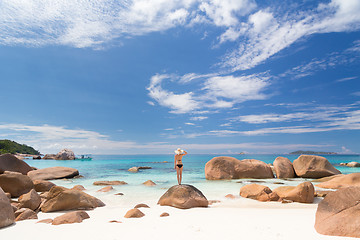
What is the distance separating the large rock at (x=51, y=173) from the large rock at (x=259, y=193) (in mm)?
15662

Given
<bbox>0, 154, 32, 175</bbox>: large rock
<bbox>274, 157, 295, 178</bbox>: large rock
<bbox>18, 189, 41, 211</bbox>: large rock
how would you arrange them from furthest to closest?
<bbox>274, 157, 295, 178</bbox>: large rock, <bbox>0, 154, 32, 175</bbox>: large rock, <bbox>18, 189, 41, 211</bbox>: large rock

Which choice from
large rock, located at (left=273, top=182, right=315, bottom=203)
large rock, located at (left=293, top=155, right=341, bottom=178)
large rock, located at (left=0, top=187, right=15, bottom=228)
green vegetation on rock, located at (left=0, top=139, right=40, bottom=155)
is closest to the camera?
large rock, located at (left=0, top=187, right=15, bottom=228)

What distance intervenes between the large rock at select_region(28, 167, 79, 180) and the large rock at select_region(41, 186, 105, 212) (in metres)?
12.1

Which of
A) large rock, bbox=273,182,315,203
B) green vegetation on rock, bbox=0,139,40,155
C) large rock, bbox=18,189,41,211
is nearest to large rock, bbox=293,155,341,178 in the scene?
large rock, bbox=273,182,315,203

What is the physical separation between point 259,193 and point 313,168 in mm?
11892

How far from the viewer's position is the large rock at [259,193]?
26.3 feet

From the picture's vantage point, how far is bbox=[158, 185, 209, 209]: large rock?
6.59 m

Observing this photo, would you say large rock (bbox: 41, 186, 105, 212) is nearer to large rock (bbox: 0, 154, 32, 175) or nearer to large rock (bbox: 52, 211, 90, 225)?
large rock (bbox: 52, 211, 90, 225)

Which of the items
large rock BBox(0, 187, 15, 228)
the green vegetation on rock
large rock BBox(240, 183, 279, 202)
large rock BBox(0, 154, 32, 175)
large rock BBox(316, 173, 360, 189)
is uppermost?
the green vegetation on rock

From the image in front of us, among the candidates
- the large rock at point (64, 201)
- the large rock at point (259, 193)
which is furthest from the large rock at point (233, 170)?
the large rock at point (64, 201)

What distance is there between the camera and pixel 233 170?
17.0m

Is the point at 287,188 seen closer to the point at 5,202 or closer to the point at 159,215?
the point at 159,215

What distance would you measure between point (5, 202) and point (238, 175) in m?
15.1

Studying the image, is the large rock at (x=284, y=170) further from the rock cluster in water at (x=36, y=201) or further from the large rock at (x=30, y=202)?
the large rock at (x=30, y=202)
